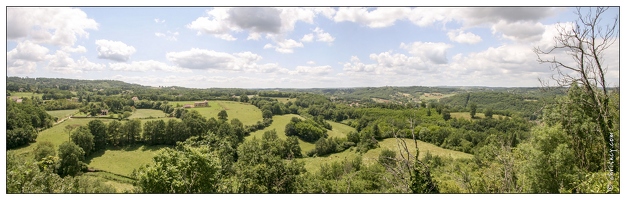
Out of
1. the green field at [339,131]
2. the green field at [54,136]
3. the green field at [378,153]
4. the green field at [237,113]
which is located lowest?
the green field at [378,153]

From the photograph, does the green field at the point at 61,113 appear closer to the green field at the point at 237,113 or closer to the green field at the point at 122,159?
the green field at the point at 122,159

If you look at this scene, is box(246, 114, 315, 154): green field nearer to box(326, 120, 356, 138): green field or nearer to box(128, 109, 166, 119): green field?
box(326, 120, 356, 138): green field

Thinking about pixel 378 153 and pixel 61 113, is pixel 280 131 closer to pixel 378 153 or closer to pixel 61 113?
pixel 378 153

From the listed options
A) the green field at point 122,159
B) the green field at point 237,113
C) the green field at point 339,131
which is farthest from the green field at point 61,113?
the green field at point 339,131

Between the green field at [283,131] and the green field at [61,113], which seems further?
the green field at [283,131]

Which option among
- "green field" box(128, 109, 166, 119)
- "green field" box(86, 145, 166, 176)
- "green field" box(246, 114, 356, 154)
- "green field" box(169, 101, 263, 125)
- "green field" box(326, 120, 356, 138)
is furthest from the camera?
"green field" box(169, 101, 263, 125)

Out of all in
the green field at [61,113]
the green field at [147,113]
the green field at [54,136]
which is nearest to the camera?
the green field at [54,136]

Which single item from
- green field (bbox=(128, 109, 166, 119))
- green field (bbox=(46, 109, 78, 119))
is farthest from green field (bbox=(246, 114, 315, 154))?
green field (bbox=(46, 109, 78, 119))

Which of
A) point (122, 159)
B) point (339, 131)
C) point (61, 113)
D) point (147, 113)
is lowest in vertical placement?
point (122, 159)

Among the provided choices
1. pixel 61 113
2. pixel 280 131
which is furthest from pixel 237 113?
pixel 61 113
